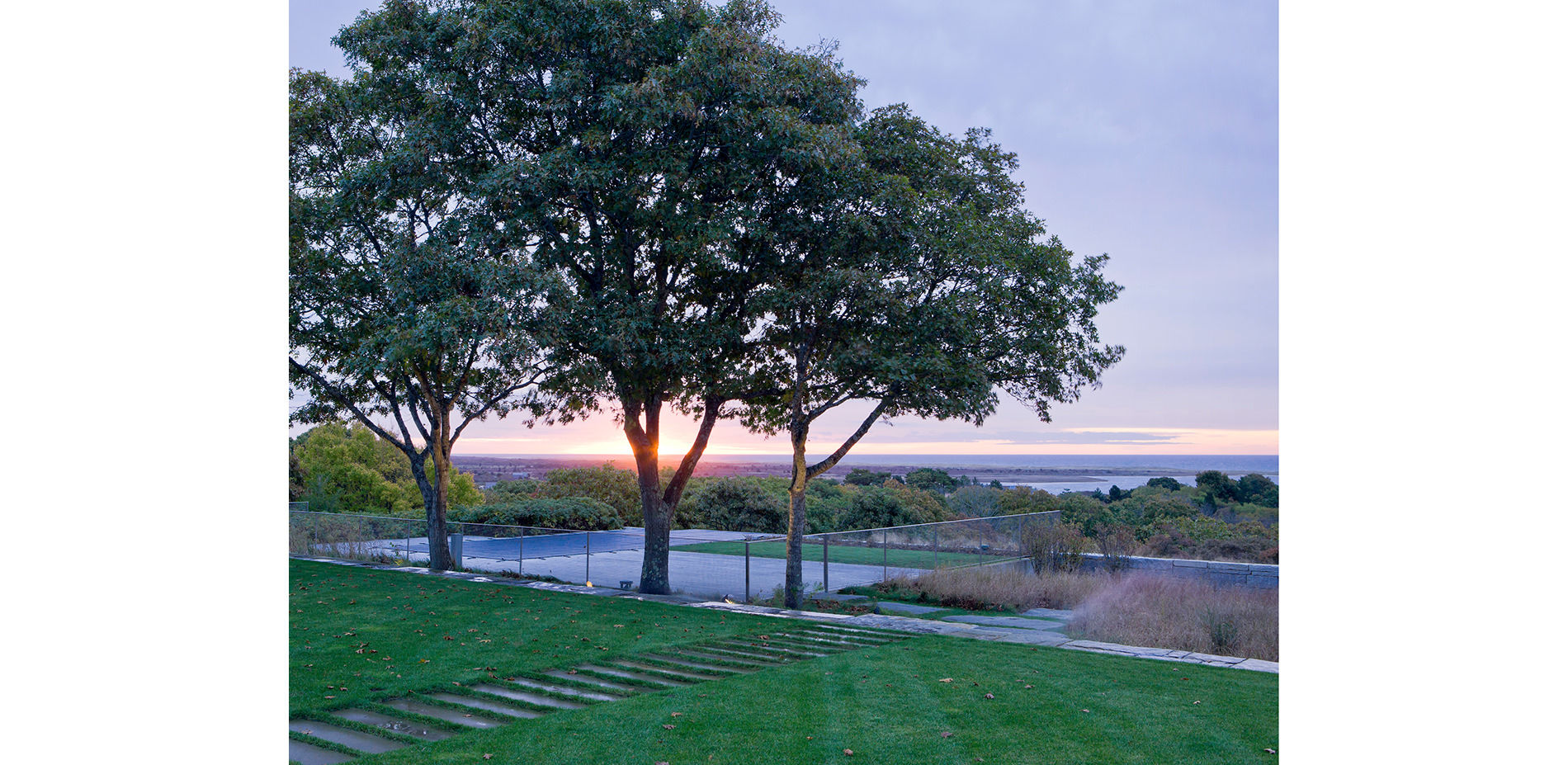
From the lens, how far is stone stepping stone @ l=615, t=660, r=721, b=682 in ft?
24.6

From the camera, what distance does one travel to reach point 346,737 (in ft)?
18.5

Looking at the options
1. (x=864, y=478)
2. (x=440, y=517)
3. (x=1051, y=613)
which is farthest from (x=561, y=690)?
(x=864, y=478)

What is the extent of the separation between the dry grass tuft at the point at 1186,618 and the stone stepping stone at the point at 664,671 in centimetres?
452

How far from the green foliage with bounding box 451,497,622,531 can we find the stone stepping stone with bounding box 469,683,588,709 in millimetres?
16521

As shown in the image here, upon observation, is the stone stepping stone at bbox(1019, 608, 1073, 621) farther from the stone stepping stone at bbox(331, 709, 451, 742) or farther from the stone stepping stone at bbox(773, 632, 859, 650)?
the stone stepping stone at bbox(331, 709, 451, 742)

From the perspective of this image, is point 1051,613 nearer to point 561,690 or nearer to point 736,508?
point 561,690

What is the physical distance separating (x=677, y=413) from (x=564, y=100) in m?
4.94

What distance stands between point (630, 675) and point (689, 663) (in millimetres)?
697

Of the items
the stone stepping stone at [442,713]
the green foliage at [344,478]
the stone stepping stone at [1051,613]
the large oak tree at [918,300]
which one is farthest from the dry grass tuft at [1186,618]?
the green foliage at [344,478]
